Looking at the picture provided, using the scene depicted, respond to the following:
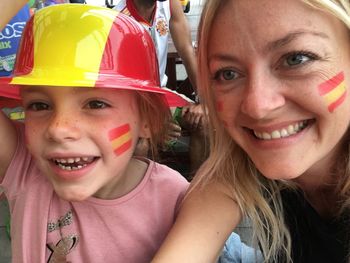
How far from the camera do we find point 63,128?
1.08 metres

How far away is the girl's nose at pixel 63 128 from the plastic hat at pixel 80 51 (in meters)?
0.10

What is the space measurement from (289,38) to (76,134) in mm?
607

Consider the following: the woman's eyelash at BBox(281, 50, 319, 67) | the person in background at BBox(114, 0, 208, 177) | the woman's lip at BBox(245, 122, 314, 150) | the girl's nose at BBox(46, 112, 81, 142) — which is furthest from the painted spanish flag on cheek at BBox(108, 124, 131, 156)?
the person in background at BBox(114, 0, 208, 177)

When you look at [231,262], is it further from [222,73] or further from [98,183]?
[222,73]

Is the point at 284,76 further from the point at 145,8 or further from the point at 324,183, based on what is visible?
the point at 145,8

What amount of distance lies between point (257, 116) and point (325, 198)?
1.65ft

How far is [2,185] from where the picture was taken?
128cm

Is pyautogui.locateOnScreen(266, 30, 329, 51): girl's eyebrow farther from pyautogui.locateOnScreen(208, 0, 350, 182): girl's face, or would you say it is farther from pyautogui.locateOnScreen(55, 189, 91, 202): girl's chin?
pyautogui.locateOnScreen(55, 189, 91, 202): girl's chin

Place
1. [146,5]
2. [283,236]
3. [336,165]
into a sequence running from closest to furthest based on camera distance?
[336,165], [283,236], [146,5]

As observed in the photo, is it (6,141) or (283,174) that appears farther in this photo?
(6,141)

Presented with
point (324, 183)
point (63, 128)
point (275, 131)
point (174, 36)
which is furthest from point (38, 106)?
point (174, 36)

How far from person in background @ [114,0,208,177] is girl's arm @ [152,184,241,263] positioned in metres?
0.92

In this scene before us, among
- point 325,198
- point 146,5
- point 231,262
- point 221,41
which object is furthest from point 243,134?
point 146,5

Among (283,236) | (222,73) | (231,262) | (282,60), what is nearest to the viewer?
(282,60)
